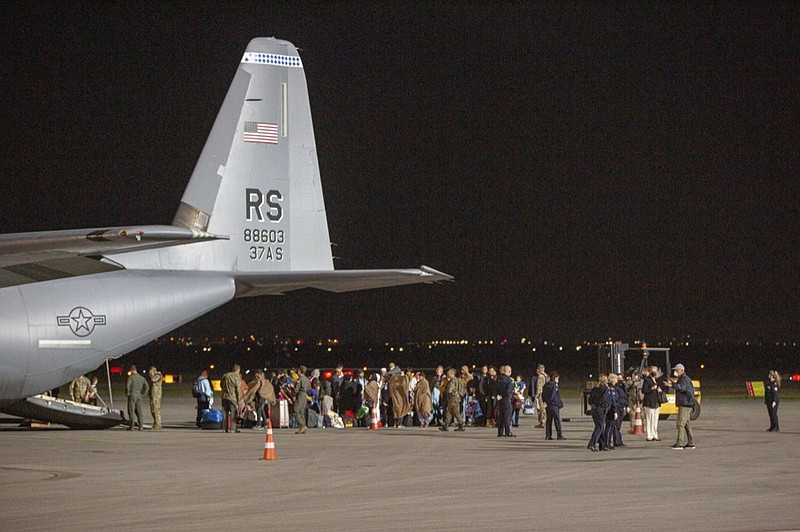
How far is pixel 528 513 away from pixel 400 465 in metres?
5.15

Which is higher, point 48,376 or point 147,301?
point 147,301

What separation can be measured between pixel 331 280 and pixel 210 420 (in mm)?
5754

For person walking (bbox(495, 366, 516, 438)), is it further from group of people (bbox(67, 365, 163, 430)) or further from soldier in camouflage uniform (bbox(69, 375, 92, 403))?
soldier in camouflage uniform (bbox(69, 375, 92, 403))


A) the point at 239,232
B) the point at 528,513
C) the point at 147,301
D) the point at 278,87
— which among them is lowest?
the point at 528,513

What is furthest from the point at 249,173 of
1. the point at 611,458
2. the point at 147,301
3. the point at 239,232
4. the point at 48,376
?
the point at 611,458

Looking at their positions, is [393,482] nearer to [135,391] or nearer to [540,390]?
[135,391]

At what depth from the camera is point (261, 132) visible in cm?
2286

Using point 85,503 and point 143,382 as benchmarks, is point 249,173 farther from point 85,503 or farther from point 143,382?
point 85,503

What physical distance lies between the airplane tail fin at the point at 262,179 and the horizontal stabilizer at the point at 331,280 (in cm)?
76

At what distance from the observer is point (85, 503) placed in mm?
11914

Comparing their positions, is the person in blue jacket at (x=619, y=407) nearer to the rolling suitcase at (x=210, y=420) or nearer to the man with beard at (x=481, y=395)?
the man with beard at (x=481, y=395)

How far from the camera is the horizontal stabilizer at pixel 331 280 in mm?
19578

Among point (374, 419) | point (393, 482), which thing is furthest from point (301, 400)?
Result: point (393, 482)

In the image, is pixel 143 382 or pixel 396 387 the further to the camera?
pixel 396 387
